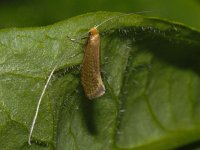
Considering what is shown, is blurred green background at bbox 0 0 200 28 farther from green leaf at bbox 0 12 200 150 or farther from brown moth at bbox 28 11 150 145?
brown moth at bbox 28 11 150 145

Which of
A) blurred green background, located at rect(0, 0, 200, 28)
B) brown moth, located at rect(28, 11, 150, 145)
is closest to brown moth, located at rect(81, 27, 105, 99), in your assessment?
brown moth, located at rect(28, 11, 150, 145)

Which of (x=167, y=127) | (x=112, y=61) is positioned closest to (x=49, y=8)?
(x=112, y=61)

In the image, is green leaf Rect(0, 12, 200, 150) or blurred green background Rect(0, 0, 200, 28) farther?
blurred green background Rect(0, 0, 200, 28)

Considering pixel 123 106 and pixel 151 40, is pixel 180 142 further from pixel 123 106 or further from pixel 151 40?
pixel 151 40

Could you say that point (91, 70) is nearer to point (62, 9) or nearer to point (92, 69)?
point (92, 69)

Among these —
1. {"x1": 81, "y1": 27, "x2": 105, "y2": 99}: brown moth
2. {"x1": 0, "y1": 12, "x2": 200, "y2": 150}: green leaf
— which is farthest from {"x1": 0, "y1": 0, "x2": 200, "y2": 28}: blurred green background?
{"x1": 81, "y1": 27, "x2": 105, "y2": 99}: brown moth

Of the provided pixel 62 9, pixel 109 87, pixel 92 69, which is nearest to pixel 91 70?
pixel 92 69

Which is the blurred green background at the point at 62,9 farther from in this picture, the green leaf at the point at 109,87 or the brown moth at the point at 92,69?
the brown moth at the point at 92,69
